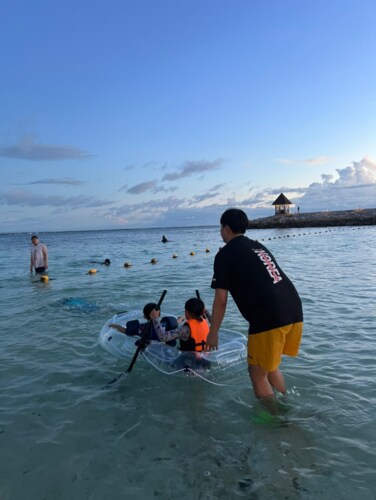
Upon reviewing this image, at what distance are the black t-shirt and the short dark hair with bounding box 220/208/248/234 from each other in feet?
0.47

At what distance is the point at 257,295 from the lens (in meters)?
4.02

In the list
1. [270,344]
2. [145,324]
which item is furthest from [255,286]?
[145,324]

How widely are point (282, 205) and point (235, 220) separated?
246 feet

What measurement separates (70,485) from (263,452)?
6.14 feet

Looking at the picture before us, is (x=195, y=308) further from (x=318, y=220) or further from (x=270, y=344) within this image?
(x=318, y=220)

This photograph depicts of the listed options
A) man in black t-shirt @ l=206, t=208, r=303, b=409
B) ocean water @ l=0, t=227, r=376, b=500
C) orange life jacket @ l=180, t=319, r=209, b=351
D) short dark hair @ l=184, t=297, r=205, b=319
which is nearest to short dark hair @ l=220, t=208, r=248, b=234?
man in black t-shirt @ l=206, t=208, r=303, b=409

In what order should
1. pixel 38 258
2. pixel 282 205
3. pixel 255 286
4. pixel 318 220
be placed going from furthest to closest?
pixel 282 205
pixel 318 220
pixel 38 258
pixel 255 286

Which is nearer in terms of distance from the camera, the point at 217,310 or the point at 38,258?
the point at 217,310

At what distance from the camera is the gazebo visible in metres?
75.4

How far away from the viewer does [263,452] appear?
390 centimetres

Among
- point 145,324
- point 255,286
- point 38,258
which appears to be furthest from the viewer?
point 38,258

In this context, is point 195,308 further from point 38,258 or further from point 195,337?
point 38,258

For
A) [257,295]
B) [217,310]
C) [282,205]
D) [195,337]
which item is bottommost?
[195,337]

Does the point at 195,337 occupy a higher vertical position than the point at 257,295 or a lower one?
lower
